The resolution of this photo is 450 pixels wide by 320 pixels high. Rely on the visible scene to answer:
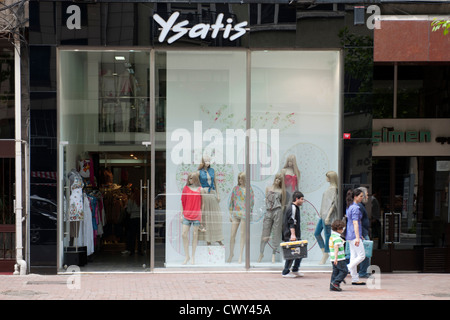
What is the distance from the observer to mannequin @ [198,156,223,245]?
12602mm

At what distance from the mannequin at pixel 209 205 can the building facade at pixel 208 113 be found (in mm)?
21

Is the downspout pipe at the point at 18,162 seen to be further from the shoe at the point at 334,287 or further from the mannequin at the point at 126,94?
the shoe at the point at 334,287

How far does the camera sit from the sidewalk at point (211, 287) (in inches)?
381

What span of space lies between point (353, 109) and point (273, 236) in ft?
10.1

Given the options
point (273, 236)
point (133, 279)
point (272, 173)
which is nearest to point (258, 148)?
point (272, 173)

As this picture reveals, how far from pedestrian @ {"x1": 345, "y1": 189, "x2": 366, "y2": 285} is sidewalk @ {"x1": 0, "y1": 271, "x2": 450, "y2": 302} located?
1.07 feet

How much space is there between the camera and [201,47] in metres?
12.3

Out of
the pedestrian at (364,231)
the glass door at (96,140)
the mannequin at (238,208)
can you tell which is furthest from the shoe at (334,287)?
the glass door at (96,140)

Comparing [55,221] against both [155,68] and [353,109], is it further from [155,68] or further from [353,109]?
[353,109]

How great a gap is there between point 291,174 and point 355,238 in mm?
2372

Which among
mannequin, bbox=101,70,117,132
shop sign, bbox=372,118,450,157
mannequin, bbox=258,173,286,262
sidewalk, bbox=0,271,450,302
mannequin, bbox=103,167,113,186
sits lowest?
sidewalk, bbox=0,271,450,302

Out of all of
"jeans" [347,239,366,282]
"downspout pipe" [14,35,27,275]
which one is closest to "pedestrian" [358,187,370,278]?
"jeans" [347,239,366,282]

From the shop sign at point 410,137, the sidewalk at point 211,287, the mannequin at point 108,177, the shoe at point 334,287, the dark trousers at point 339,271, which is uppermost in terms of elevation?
the shop sign at point 410,137

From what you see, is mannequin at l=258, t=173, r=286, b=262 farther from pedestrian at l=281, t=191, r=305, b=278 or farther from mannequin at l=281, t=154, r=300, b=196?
pedestrian at l=281, t=191, r=305, b=278
